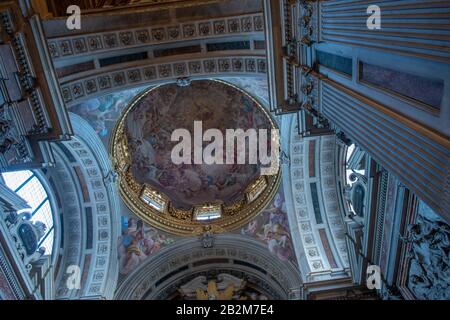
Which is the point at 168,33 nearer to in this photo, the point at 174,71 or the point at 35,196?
the point at 174,71

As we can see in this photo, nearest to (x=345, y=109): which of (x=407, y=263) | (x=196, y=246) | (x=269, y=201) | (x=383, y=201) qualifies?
(x=383, y=201)

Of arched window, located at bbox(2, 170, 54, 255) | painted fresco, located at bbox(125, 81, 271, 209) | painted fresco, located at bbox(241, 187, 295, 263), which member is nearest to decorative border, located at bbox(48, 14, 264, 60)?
arched window, located at bbox(2, 170, 54, 255)

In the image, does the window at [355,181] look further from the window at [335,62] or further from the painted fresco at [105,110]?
the painted fresco at [105,110]

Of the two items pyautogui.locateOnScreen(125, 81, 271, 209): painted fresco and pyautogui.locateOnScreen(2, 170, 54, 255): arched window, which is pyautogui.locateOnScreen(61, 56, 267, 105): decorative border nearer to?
pyautogui.locateOnScreen(2, 170, 54, 255): arched window

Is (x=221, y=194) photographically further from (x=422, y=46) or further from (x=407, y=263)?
(x=422, y=46)

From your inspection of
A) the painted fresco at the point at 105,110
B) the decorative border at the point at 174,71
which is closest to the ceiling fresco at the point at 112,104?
the painted fresco at the point at 105,110
